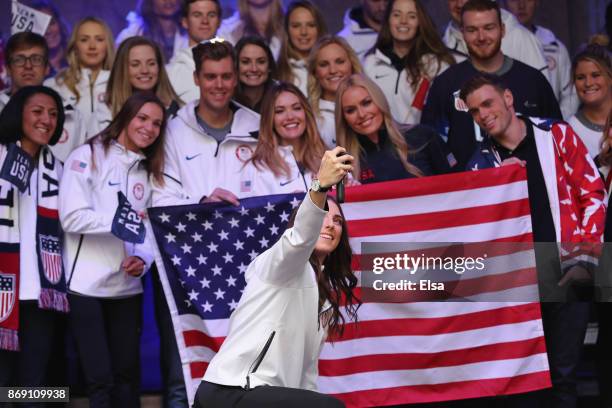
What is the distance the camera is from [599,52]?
8734 mm

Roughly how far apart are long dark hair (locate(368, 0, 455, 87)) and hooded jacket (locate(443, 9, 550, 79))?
0.15 meters

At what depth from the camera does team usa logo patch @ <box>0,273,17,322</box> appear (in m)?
7.57

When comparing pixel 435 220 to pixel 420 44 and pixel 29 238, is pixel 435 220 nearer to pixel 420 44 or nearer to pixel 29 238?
pixel 420 44

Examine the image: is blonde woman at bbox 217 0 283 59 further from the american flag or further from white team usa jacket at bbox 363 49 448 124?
the american flag

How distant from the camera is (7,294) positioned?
25.0ft

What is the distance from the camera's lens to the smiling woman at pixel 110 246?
7660 millimetres

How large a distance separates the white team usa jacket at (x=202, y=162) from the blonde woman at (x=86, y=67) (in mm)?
1164

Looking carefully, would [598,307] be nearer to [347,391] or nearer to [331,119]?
[347,391]

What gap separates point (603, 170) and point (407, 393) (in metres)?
2.03

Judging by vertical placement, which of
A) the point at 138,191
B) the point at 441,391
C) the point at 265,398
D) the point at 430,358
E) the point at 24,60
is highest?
the point at 24,60

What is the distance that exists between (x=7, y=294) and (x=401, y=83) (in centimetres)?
339

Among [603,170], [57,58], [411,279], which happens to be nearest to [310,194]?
[411,279]

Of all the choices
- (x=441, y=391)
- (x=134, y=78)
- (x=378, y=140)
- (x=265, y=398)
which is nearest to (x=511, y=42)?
(x=378, y=140)

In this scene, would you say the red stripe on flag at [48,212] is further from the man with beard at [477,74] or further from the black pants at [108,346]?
the man with beard at [477,74]
